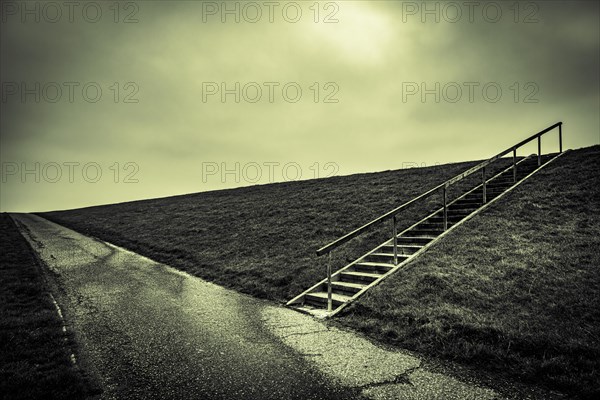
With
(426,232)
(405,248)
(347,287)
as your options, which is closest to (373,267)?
(347,287)

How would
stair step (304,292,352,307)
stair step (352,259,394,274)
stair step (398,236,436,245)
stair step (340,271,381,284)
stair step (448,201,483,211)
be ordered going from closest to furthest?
stair step (304,292,352,307)
stair step (340,271,381,284)
stair step (352,259,394,274)
stair step (398,236,436,245)
stair step (448,201,483,211)

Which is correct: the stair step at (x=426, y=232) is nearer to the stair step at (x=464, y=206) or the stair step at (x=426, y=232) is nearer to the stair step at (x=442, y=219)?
the stair step at (x=442, y=219)

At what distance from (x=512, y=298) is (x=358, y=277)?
356 centimetres

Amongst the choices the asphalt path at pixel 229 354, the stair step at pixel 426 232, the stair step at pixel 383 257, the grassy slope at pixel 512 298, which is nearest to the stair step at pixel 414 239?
the stair step at pixel 426 232

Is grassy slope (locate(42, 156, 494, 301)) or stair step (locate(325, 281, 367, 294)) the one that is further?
grassy slope (locate(42, 156, 494, 301))

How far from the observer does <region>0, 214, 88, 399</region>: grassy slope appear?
4.54 m

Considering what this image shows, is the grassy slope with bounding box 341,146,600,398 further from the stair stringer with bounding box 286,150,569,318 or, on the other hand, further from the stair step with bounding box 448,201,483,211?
the stair step with bounding box 448,201,483,211

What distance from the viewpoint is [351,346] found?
5.98m

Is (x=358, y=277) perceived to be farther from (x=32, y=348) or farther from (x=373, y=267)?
Result: (x=32, y=348)

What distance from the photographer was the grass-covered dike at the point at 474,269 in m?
5.33

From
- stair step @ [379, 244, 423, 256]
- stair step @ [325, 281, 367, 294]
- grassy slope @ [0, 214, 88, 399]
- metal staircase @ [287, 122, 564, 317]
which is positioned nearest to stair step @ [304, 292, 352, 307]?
metal staircase @ [287, 122, 564, 317]

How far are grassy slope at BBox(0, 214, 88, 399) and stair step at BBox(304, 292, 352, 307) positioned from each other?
5.10 meters

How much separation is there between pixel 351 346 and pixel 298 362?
113cm

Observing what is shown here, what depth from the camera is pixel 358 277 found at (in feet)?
29.9
